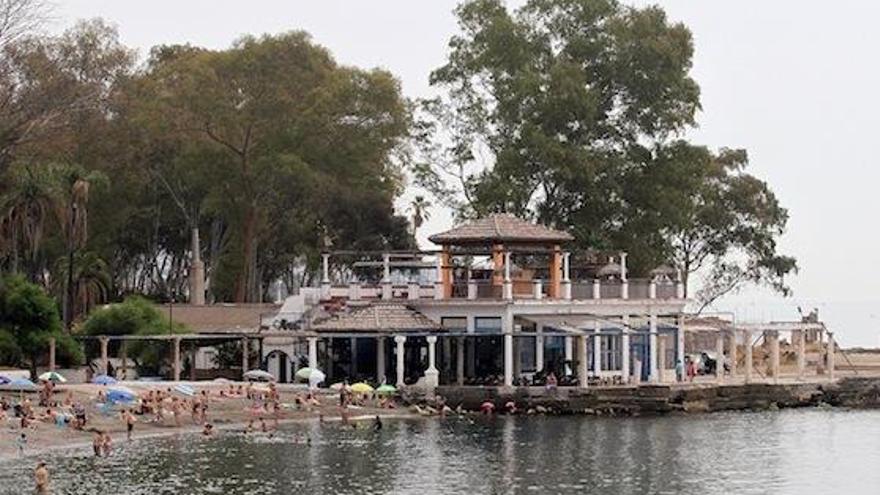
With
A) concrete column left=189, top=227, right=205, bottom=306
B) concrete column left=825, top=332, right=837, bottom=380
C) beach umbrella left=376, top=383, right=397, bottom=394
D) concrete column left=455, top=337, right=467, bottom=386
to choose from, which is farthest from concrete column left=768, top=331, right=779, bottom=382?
concrete column left=189, top=227, right=205, bottom=306

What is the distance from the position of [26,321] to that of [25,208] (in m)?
12.2

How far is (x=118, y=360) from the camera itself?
100625 millimetres

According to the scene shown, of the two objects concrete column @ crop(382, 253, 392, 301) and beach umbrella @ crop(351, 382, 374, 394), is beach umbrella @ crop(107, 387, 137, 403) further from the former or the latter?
concrete column @ crop(382, 253, 392, 301)

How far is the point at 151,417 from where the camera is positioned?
7956cm

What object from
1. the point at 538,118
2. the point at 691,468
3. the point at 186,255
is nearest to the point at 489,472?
the point at 691,468

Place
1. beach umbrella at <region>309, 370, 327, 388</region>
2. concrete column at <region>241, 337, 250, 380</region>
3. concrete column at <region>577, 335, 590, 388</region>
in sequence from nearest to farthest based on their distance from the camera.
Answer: beach umbrella at <region>309, 370, 327, 388</region>, concrete column at <region>577, 335, 590, 388</region>, concrete column at <region>241, 337, 250, 380</region>

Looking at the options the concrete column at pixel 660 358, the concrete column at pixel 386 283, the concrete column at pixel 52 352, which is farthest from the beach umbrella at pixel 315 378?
the concrete column at pixel 660 358

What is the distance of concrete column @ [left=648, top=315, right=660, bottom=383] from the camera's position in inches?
3789

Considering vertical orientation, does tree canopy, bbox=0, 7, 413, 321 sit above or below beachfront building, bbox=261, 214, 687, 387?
above

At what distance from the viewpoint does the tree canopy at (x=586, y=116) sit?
107m

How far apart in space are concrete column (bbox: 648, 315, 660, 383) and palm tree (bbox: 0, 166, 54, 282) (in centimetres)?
3213

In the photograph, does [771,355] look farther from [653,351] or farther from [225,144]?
[225,144]

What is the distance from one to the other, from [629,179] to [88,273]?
31.7 metres

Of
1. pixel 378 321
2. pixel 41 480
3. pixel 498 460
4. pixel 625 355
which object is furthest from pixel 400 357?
pixel 41 480
